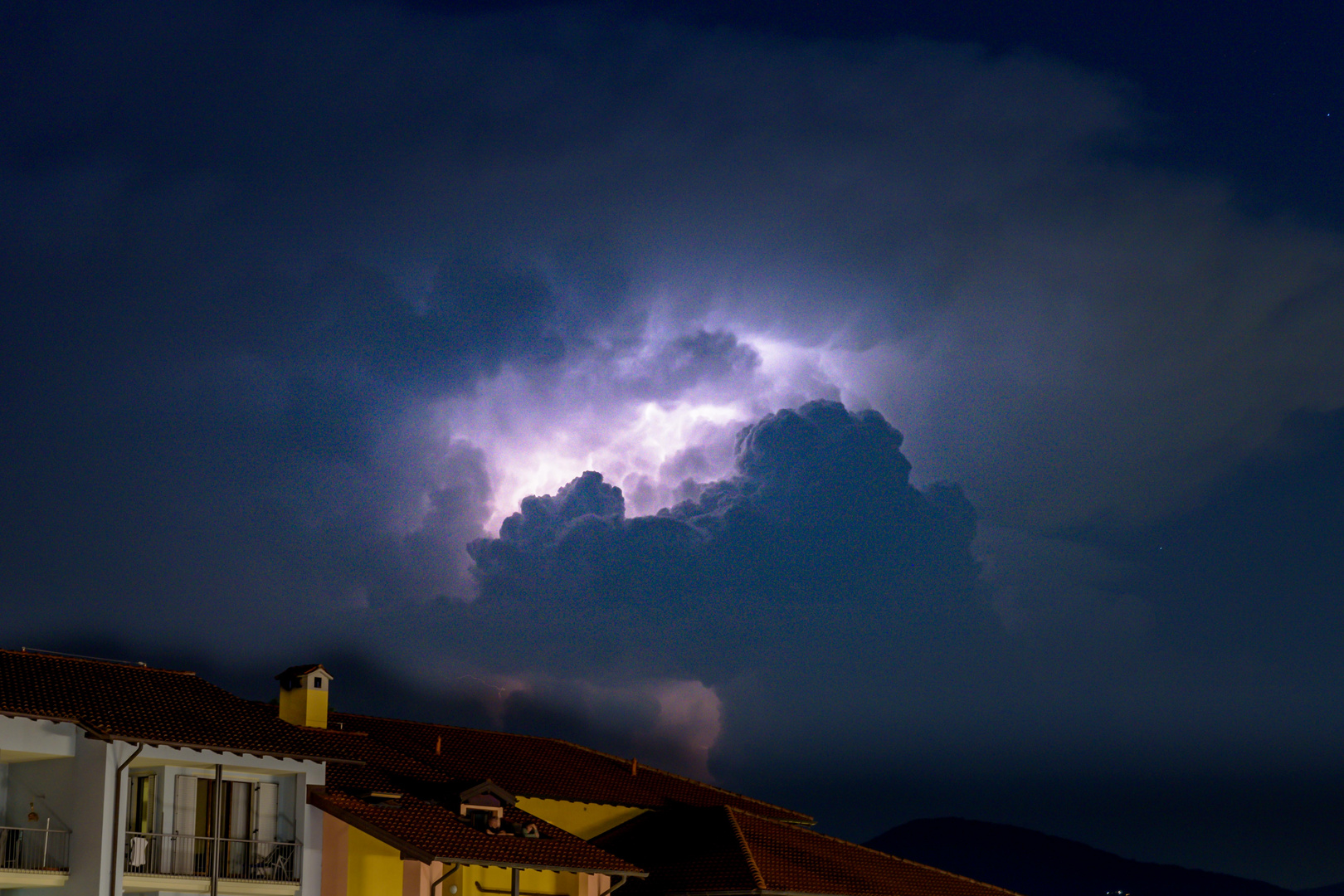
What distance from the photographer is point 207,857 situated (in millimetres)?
39000

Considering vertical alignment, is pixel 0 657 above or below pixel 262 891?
above

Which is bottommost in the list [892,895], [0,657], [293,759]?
[892,895]

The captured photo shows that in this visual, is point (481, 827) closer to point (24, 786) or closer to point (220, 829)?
point (220, 829)

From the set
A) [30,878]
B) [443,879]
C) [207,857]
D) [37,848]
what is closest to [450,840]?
[443,879]

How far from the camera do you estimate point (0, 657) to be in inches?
1598

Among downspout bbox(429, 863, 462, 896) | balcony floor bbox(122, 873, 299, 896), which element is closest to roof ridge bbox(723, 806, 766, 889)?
downspout bbox(429, 863, 462, 896)

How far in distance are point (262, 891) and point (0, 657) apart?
9.18 m

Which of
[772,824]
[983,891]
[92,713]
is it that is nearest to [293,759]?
[92,713]

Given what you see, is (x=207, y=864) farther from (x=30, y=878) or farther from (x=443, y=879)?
(x=443, y=879)

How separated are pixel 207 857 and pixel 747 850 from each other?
1662 cm

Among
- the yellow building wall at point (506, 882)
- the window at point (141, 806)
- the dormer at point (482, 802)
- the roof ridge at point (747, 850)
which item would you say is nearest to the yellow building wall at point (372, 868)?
the yellow building wall at point (506, 882)

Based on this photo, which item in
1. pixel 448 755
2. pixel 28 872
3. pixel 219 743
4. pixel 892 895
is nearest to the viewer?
pixel 28 872

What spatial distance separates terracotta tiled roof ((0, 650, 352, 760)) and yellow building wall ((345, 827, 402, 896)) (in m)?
2.38

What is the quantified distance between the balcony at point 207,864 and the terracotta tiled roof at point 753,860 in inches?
464
